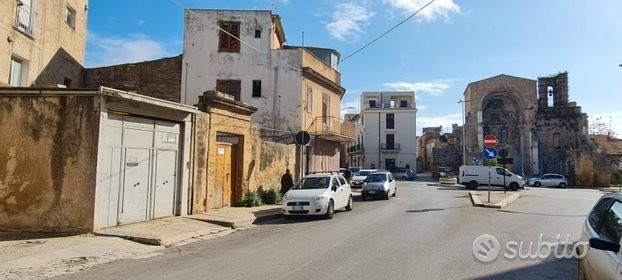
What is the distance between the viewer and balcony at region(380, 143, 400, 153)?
229ft

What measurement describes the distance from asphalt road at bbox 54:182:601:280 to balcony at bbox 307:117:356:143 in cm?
1539

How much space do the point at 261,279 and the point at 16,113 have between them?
26.8ft

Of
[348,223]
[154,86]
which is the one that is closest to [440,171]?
[154,86]

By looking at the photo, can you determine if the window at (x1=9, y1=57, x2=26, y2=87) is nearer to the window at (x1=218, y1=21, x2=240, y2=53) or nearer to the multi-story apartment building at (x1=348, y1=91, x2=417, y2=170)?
the window at (x1=218, y1=21, x2=240, y2=53)

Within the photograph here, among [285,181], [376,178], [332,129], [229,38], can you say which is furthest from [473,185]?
[229,38]

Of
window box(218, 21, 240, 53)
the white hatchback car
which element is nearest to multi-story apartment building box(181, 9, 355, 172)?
window box(218, 21, 240, 53)

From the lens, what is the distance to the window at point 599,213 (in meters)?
5.23

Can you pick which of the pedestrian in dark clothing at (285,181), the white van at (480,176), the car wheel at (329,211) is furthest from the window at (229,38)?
the white van at (480,176)

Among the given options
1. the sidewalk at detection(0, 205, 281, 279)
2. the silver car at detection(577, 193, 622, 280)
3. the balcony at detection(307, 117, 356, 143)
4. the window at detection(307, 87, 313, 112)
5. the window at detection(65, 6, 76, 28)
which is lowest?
the sidewalk at detection(0, 205, 281, 279)

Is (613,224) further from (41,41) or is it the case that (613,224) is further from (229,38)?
(229,38)

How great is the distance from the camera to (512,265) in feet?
25.6

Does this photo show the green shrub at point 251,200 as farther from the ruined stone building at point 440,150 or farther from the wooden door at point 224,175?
the ruined stone building at point 440,150

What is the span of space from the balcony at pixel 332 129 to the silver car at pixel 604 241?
23.5m

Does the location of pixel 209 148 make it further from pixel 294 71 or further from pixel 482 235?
pixel 294 71
